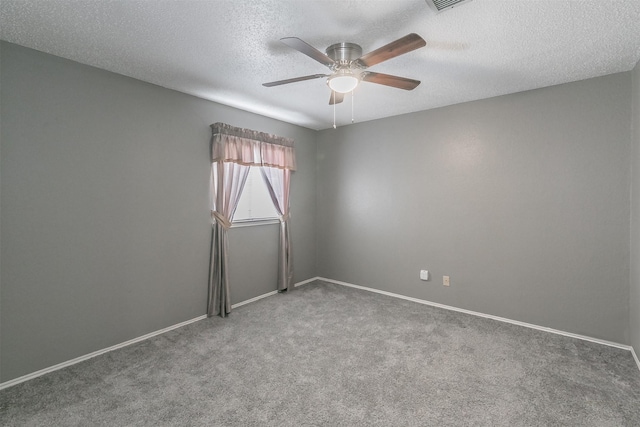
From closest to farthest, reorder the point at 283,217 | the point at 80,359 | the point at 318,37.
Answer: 1. the point at 318,37
2. the point at 80,359
3. the point at 283,217

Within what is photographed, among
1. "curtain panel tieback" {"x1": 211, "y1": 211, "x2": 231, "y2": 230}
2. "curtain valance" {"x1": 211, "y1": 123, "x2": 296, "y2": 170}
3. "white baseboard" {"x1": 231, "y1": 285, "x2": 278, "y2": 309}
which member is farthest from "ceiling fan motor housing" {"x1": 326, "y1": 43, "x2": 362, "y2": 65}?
"white baseboard" {"x1": 231, "y1": 285, "x2": 278, "y2": 309}

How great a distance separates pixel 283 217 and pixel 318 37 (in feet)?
8.40

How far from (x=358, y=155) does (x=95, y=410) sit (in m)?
3.81

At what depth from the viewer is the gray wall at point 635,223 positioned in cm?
240

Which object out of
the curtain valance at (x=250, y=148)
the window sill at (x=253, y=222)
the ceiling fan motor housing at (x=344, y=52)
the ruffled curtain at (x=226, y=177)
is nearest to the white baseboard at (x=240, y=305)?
the ruffled curtain at (x=226, y=177)

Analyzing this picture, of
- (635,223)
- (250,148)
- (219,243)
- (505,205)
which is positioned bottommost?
(219,243)

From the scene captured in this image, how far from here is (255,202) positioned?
4.06 meters

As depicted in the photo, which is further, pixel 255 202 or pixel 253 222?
pixel 255 202

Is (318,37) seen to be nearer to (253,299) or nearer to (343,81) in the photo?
(343,81)

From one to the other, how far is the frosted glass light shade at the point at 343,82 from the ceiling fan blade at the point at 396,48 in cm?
12

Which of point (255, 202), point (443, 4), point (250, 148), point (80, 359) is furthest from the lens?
point (255, 202)

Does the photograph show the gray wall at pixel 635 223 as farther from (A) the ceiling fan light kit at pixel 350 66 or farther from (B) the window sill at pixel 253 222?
(B) the window sill at pixel 253 222

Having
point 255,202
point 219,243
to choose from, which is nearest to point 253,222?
point 255,202

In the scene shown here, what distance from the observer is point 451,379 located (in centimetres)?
220
